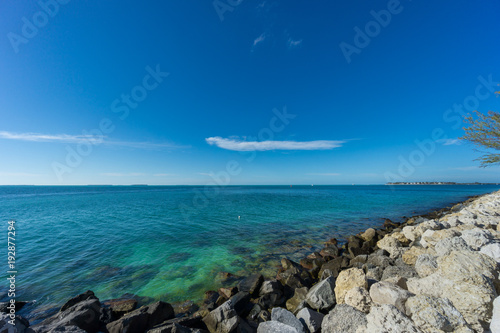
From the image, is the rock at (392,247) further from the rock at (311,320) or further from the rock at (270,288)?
the rock at (311,320)

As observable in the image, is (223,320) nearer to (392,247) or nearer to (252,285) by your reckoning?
Result: (252,285)

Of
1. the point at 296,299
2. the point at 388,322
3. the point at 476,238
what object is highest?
the point at 476,238

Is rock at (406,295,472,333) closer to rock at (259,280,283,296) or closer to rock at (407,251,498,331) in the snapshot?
rock at (407,251,498,331)

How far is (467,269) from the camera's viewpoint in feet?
15.0

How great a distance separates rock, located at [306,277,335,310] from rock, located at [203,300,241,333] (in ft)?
7.79

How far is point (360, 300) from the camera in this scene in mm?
4930

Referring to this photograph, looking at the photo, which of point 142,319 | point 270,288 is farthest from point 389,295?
point 142,319

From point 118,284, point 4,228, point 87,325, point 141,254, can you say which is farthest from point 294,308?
point 4,228

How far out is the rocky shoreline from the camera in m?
3.87

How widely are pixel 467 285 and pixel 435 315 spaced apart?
1253 mm

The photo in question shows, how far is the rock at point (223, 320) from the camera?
5312 millimetres

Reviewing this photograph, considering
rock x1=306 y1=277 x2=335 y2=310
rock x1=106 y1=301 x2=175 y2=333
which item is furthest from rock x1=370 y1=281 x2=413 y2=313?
rock x1=106 y1=301 x2=175 y2=333

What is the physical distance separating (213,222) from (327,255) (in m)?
13.9

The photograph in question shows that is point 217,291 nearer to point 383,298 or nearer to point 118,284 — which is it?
point 118,284
